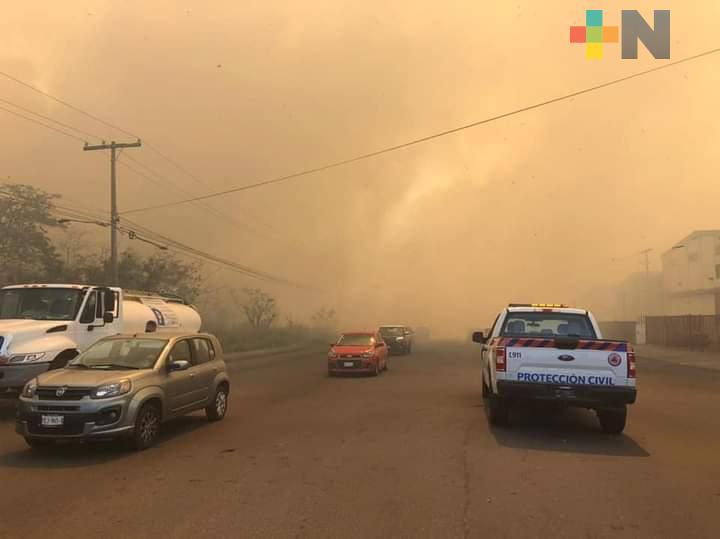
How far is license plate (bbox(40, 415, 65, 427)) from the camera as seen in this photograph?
7.29 meters

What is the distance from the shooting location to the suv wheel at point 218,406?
998 centimetres

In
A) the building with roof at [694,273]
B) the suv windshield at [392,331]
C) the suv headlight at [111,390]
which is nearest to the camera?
the suv headlight at [111,390]

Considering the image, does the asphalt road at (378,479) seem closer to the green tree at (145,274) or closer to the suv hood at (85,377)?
the suv hood at (85,377)

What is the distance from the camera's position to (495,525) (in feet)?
16.2

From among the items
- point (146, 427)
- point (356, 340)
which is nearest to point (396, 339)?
point (356, 340)

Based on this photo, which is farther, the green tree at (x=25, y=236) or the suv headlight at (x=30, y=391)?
the green tree at (x=25, y=236)

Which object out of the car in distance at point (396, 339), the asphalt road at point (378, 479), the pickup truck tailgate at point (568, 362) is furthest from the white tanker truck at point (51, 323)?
the car in distance at point (396, 339)

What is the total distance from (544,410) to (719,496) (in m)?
5.93

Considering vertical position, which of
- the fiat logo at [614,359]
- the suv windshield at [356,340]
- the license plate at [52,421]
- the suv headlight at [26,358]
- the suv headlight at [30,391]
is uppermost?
the fiat logo at [614,359]

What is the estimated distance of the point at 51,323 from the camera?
11.5 m

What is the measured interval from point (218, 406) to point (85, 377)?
9.39 feet

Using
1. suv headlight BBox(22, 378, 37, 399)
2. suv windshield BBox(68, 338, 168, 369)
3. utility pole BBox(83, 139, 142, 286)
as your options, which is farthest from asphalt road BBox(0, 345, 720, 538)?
utility pole BBox(83, 139, 142, 286)

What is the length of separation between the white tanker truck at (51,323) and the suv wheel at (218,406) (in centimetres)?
330

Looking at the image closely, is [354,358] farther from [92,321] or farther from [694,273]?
[694,273]
